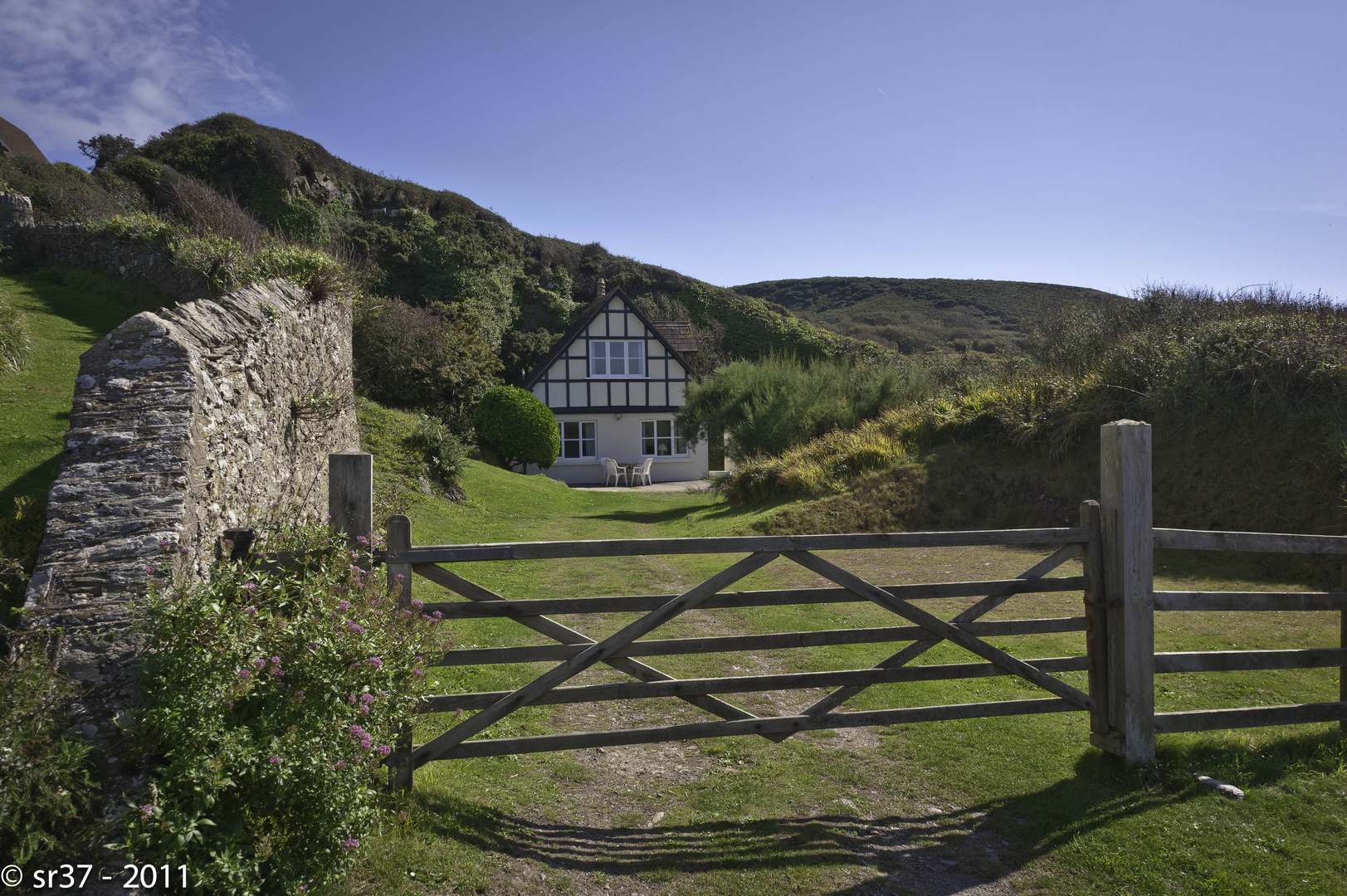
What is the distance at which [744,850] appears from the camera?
3.50m

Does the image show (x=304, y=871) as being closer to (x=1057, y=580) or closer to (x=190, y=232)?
(x=1057, y=580)

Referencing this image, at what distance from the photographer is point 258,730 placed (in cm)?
269

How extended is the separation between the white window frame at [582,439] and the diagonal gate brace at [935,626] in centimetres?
2697

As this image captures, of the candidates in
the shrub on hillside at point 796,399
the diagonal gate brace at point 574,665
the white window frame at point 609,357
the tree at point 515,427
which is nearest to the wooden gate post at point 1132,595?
the diagonal gate brace at point 574,665

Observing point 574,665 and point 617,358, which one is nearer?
point 574,665

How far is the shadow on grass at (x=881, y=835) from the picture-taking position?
3367mm

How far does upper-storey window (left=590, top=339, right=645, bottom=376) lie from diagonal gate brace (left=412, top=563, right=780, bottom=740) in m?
28.0

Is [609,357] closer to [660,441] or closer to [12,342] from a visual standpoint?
[660,441]

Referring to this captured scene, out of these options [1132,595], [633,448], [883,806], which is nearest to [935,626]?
[883,806]

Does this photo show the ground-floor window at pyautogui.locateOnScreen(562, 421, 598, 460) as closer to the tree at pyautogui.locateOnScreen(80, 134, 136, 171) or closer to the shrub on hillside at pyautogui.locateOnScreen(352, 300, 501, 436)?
the shrub on hillside at pyautogui.locateOnScreen(352, 300, 501, 436)

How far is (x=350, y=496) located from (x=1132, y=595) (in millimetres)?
4411

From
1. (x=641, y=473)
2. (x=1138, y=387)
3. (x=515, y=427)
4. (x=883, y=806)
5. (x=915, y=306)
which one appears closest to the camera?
(x=883, y=806)

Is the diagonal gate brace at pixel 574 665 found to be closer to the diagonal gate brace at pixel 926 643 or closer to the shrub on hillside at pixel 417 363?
the diagonal gate brace at pixel 926 643

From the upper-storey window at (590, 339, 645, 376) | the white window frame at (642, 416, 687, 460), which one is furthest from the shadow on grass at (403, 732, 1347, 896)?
the upper-storey window at (590, 339, 645, 376)
